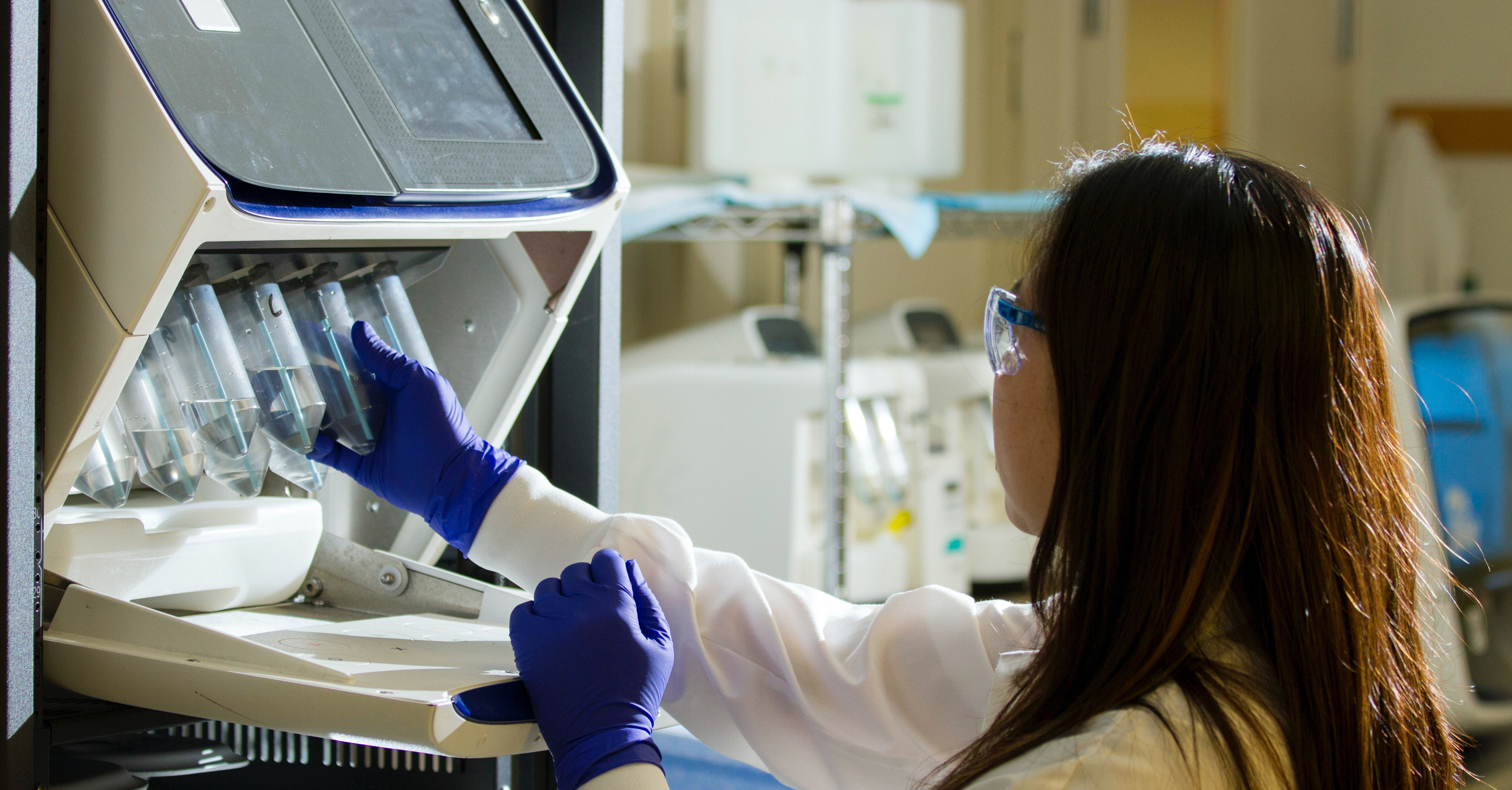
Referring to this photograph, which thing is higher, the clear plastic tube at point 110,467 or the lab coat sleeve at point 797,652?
the clear plastic tube at point 110,467

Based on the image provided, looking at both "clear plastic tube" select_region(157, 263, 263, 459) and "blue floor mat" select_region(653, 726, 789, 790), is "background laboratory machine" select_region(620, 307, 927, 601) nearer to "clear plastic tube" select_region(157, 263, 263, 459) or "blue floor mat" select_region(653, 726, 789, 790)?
"blue floor mat" select_region(653, 726, 789, 790)

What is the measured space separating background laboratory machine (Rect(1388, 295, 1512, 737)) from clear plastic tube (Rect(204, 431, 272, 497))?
2.00 m

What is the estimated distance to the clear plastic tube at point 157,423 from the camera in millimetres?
713

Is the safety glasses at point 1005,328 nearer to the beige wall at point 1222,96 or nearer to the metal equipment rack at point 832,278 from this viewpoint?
the metal equipment rack at point 832,278

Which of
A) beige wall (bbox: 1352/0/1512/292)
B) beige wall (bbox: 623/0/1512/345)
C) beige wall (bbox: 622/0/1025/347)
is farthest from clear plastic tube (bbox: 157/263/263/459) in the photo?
beige wall (bbox: 1352/0/1512/292)

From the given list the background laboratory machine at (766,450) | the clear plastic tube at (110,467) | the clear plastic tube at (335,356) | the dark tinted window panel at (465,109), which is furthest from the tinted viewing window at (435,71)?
the background laboratory machine at (766,450)

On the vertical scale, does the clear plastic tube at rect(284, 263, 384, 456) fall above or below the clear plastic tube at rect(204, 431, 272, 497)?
above

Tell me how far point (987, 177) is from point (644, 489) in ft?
5.99

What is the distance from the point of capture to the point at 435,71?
78 cm

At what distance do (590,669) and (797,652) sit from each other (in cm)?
22

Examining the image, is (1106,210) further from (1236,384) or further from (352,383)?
(352,383)

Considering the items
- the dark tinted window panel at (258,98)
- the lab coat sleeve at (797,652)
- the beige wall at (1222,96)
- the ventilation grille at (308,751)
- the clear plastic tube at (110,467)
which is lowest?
the ventilation grille at (308,751)

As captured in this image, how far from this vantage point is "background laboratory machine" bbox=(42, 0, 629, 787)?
612mm

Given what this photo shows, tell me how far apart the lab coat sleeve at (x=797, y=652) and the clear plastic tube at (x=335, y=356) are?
0.11 meters
